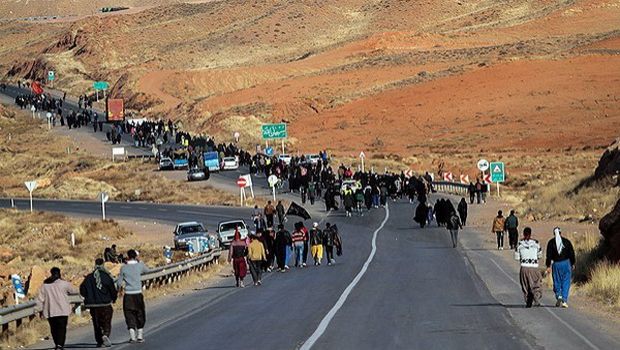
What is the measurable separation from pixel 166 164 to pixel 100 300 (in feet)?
215

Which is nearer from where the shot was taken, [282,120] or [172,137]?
[172,137]

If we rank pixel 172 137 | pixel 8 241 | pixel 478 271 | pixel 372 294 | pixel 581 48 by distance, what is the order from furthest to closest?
pixel 581 48, pixel 172 137, pixel 8 241, pixel 478 271, pixel 372 294

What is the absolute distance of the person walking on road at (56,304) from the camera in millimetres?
19312

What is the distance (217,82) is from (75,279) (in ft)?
377

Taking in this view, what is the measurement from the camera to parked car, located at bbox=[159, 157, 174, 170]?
280 ft

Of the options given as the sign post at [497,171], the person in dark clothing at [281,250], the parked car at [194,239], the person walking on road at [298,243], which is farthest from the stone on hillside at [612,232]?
the sign post at [497,171]

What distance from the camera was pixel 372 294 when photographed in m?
27.2

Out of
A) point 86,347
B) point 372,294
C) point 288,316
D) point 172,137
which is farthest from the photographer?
point 172,137

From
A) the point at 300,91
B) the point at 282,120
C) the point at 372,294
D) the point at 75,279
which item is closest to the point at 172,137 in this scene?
the point at 282,120

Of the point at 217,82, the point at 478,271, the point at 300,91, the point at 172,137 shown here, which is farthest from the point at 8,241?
the point at 217,82

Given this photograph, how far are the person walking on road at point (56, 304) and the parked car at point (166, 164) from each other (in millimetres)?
66088

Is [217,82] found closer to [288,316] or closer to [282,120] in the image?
[282,120]

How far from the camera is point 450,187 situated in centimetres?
7200

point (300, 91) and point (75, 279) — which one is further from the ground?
point (300, 91)
